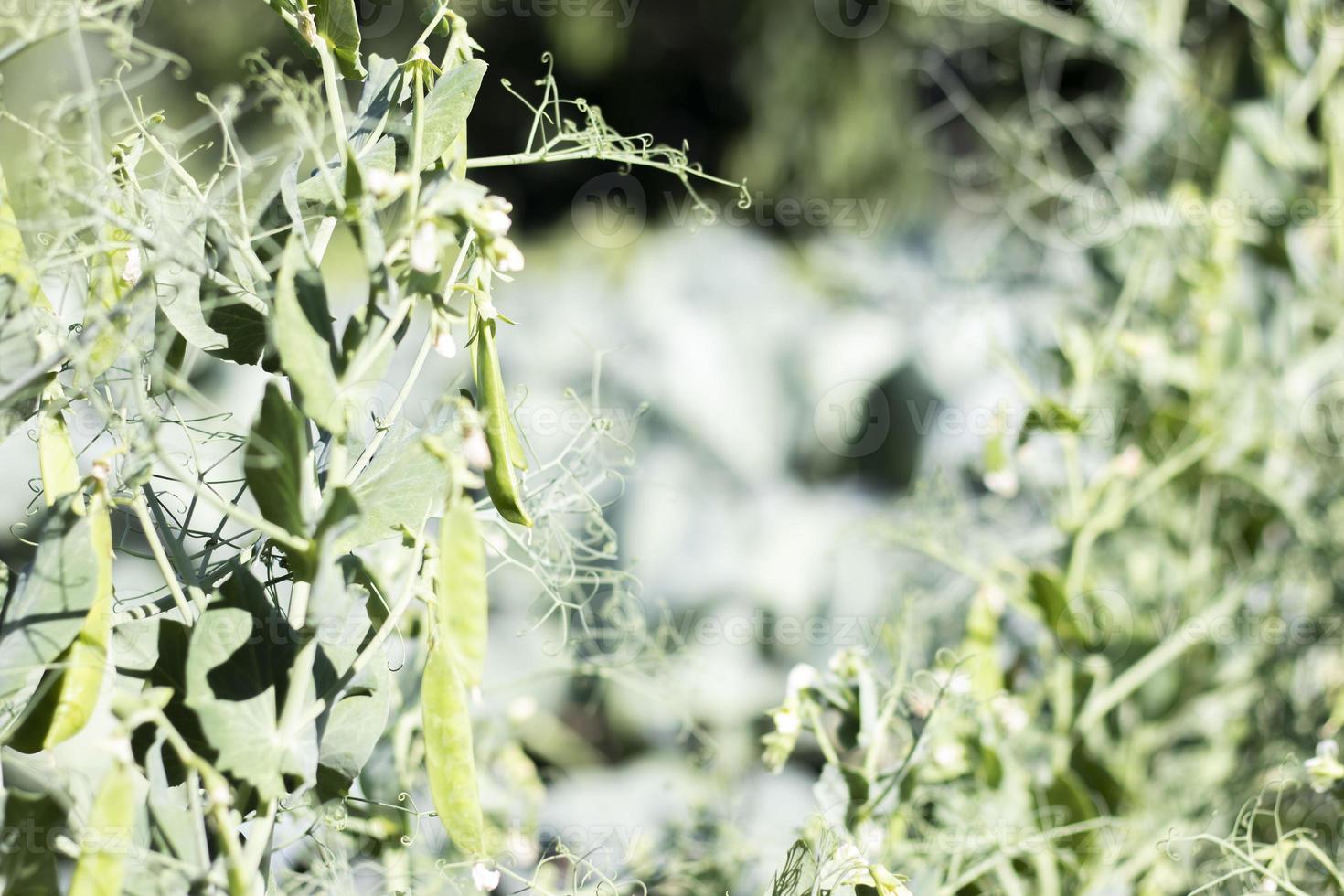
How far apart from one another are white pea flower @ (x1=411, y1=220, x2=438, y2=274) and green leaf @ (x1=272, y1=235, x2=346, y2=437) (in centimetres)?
2

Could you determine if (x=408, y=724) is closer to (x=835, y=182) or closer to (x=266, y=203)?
(x=266, y=203)

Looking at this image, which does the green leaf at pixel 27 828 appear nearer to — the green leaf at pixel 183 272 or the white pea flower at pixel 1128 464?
the green leaf at pixel 183 272

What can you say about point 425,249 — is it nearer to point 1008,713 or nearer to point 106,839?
point 106,839

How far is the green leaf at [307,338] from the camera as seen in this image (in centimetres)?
19

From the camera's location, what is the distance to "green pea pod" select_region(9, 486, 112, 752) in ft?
0.70

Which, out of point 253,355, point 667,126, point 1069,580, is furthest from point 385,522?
point 667,126

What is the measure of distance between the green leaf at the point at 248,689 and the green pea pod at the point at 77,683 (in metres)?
0.02

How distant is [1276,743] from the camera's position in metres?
0.49

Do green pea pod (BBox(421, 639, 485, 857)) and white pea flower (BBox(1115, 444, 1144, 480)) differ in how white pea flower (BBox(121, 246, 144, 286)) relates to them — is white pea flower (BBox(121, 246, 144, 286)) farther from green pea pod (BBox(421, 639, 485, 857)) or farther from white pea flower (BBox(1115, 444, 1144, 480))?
white pea flower (BBox(1115, 444, 1144, 480))

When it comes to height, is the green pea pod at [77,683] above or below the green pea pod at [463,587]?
below

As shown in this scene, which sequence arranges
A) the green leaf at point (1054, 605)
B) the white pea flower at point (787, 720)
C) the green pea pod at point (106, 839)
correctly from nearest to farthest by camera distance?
1. the green pea pod at point (106, 839)
2. the white pea flower at point (787, 720)
3. the green leaf at point (1054, 605)

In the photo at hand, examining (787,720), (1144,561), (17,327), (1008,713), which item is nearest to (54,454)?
(17,327)

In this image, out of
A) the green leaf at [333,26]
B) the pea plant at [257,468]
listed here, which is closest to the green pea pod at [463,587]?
the pea plant at [257,468]

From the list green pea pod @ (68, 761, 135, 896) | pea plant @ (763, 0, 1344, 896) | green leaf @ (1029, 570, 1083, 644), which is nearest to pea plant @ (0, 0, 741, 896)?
green pea pod @ (68, 761, 135, 896)
